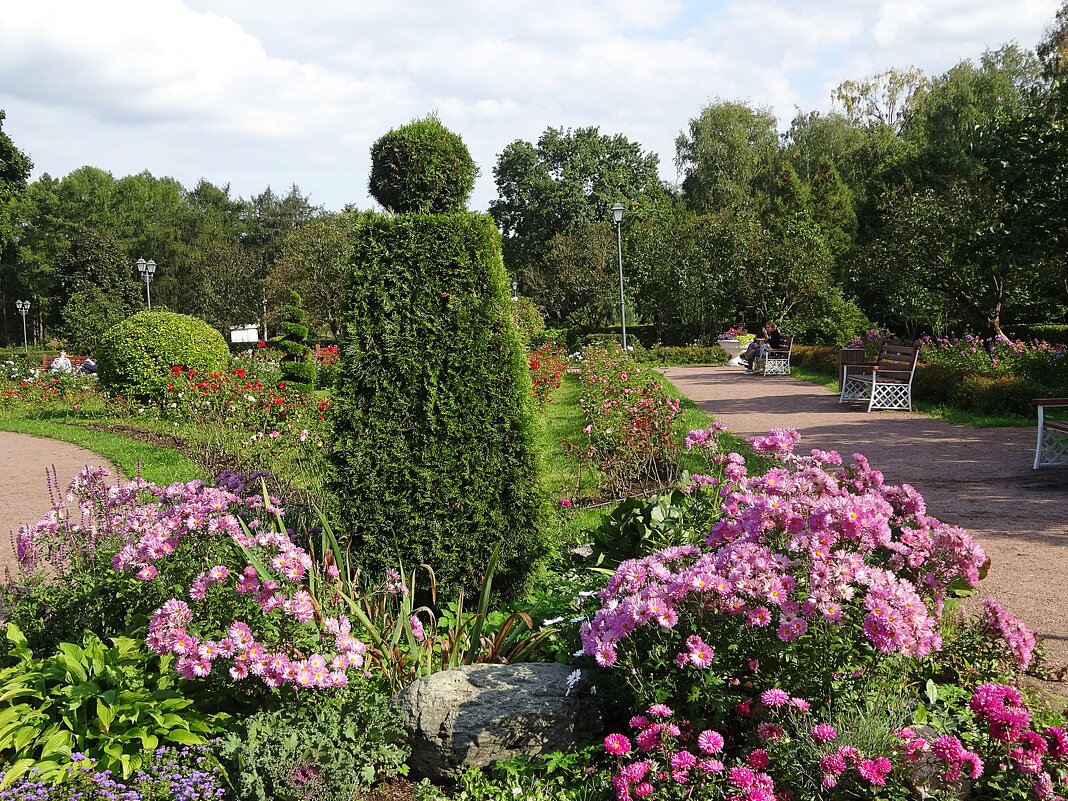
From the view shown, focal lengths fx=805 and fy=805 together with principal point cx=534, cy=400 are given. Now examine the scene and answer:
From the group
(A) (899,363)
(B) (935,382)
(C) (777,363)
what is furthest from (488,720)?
(C) (777,363)

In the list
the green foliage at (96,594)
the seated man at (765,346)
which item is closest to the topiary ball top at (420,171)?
the green foliage at (96,594)

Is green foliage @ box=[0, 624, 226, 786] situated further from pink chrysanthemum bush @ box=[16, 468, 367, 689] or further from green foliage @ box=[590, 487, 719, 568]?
green foliage @ box=[590, 487, 719, 568]

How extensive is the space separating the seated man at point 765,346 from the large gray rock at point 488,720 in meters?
21.4

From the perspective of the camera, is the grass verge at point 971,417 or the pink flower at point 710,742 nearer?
the pink flower at point 710,742

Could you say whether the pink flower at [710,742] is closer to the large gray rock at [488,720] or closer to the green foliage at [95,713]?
the large gray rock at [488,720]

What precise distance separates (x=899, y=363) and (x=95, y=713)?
13.0 meters

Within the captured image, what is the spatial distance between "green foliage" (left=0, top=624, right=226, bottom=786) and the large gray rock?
79 cm

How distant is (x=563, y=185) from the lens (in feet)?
150

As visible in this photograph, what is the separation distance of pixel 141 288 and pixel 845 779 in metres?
58.4

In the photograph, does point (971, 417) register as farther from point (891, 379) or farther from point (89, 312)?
point (89, 312)

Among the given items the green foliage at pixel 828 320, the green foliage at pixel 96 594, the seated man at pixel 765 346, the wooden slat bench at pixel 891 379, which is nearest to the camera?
the green foliage at pixel 96 594

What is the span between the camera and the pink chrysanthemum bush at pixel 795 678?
2367 mm

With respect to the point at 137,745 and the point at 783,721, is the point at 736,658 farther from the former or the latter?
the point at 137,745

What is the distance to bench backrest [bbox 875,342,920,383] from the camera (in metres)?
13.0
